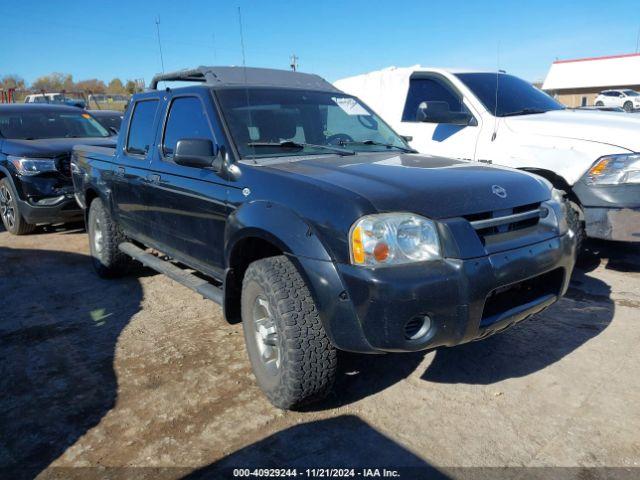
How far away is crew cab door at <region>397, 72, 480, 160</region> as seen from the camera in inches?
216

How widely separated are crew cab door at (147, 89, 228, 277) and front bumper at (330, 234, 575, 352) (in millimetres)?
1229

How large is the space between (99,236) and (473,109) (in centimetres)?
425

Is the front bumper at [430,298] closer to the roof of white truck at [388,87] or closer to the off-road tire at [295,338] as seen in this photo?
the off-road tire at [295,338]

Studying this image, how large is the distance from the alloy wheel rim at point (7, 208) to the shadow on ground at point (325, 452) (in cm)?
646

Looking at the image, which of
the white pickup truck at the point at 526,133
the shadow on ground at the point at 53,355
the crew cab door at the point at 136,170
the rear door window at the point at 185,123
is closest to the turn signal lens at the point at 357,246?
the rear door window at the point at 185,123

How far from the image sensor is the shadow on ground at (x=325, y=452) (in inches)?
96.3

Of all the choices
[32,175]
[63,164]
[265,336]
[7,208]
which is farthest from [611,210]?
[7,208]

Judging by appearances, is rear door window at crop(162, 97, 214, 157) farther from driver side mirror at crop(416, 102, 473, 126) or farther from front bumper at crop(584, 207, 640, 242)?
front bumper at crop(584, 207, 640, 242)

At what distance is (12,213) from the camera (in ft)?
24.6

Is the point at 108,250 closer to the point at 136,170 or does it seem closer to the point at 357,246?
the point at 136,170

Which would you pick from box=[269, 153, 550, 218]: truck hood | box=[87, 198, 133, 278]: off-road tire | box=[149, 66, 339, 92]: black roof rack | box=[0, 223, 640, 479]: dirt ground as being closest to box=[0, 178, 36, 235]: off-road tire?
box=[87, 198, 133, 278]: off-road tire

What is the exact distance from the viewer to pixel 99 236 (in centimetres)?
553

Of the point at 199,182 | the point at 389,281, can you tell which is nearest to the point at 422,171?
the point at 389,281

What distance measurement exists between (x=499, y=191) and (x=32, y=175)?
6.51 m
